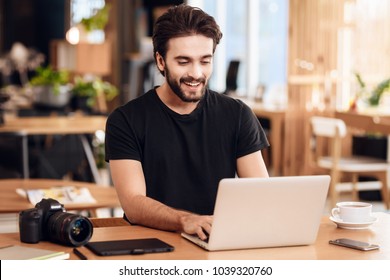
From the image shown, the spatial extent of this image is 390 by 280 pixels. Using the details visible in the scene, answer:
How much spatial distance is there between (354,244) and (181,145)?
0.87 m

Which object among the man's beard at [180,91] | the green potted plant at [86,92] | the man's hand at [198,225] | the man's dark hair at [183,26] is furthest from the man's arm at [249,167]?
the green potted plant at [86,92]

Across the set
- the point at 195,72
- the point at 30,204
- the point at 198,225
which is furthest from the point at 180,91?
the point at 30,204

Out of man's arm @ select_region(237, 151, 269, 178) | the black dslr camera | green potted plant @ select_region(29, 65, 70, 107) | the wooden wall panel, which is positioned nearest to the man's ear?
man's arm @ select_region(237, 151, 269, 178)

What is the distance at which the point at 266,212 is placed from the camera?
7.01 feet

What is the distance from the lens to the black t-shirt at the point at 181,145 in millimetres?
2863

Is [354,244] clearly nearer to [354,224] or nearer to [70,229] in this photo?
[354,224]

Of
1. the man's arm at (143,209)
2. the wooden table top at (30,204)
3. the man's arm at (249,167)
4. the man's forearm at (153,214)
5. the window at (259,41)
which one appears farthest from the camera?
the window at (259,41)

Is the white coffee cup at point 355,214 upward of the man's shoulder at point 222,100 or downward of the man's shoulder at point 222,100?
downward

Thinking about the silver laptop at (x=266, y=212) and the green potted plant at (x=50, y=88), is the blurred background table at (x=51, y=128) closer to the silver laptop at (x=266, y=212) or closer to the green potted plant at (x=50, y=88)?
the green potted plant at (x=50, y=88)

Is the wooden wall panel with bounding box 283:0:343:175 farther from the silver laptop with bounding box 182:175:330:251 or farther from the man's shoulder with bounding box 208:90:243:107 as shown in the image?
the silver laptop with bounding box 182:175:330:251

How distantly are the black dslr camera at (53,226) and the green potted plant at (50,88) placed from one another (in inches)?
194

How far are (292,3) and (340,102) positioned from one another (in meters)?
1.21
